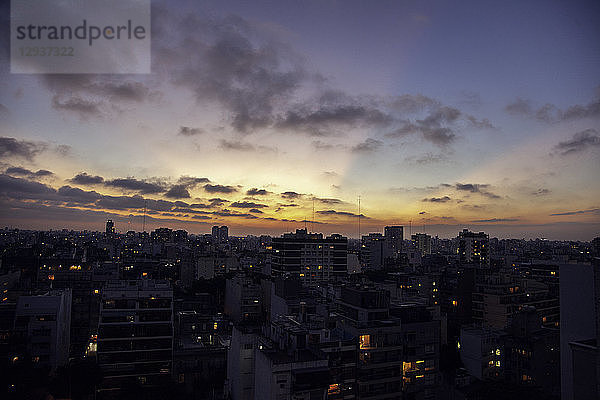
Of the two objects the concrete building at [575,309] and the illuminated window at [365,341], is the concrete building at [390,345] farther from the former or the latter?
the concrete building at [575,309]

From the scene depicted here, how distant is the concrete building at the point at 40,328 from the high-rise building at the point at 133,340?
6.85 metres

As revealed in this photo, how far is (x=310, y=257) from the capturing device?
78.4 meters

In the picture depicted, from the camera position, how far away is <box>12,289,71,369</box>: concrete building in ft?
121

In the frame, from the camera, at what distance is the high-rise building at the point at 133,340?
33312mm

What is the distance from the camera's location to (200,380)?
114ft

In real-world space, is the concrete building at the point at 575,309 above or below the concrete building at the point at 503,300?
above

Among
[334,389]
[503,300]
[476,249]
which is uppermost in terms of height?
[476,249]

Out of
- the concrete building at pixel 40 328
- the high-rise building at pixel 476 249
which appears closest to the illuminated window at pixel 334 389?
the concrete building at pixel 40 328

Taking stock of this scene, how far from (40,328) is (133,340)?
1067 cm

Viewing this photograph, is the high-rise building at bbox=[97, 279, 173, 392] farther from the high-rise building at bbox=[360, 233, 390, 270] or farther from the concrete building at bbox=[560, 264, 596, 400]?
the high-rise building at bbox=[360, 233, 390, 270]

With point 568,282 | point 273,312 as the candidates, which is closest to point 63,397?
point 273,312

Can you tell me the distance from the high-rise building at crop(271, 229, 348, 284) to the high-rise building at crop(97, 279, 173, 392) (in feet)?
137

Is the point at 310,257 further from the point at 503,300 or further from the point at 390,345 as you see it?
the point at 390,345

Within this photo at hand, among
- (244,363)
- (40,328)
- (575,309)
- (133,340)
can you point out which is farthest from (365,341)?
(40,328)
